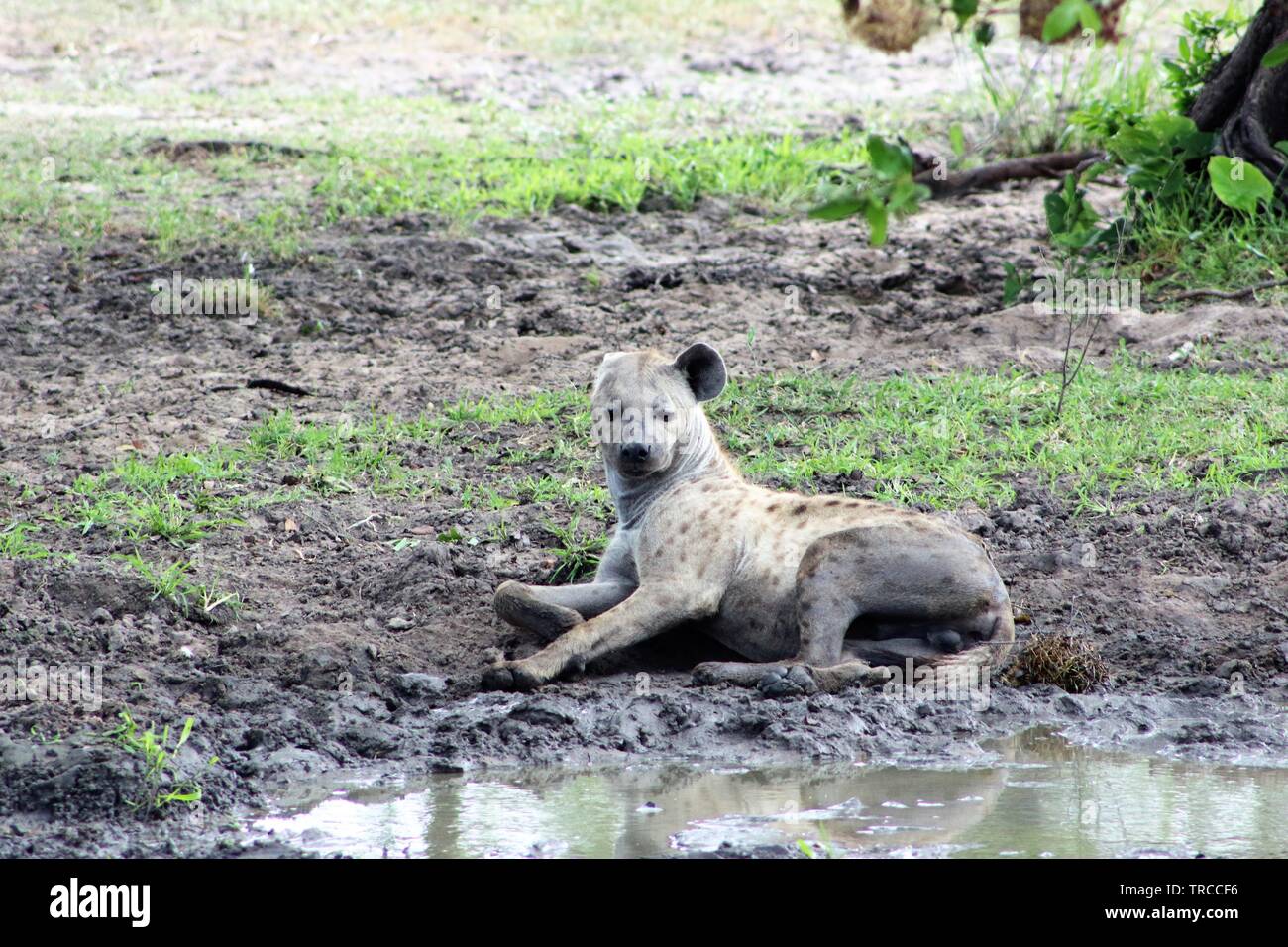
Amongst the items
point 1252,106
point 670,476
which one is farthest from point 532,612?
point 1252,106

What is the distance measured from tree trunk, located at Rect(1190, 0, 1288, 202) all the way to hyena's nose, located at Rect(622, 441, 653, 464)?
17.1ft

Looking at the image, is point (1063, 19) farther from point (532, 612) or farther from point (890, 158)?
point (532, 612)

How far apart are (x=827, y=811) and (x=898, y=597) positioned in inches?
45.3

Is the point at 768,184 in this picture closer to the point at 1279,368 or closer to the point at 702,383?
the point at 1279,368

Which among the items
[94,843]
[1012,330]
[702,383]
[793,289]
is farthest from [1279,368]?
[94,843]

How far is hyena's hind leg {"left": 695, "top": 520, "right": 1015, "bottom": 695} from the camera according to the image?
17.2 ft

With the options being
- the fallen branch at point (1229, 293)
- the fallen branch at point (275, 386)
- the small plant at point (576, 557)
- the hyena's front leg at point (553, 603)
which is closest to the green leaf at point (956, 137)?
the fallen branch at point (1229, 293)

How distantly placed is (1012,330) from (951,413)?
139cm

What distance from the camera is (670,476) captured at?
19.2 ft

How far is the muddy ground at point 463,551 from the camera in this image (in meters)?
4.79

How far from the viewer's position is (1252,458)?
Result: 6781 millimetres

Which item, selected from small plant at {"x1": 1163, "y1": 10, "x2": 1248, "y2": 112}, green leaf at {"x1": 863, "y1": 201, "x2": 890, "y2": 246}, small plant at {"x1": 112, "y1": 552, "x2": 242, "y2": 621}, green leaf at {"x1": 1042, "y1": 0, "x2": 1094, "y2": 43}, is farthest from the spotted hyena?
small plant at {"x1": 1163, "y1": 10, "x2": 1248, "y2": 112}

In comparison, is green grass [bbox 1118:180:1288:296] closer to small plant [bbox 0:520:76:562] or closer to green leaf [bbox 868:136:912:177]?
small plant [bbox 0:520:76:562]

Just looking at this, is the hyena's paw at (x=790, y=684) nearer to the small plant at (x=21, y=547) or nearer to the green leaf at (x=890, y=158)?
the small plant at (x=21, y=547)
